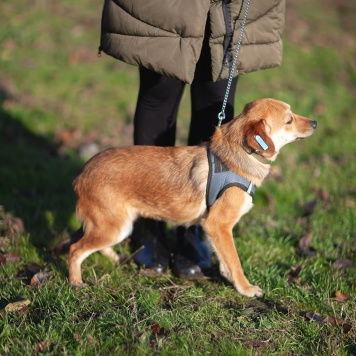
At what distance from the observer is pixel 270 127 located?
3539 millimetres

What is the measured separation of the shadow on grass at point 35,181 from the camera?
438 centimetres

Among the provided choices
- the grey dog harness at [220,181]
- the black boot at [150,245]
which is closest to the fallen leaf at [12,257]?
the black boot at [150,245]

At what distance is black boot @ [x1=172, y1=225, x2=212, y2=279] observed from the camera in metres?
3.76

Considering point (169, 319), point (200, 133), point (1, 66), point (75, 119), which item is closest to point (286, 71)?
point (75, 119)

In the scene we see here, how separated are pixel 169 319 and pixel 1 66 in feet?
19.9

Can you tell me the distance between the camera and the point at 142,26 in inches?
128

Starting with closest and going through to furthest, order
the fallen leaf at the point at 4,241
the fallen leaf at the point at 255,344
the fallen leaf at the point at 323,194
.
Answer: the fallen leaf at the point at 255,344
the fallen leaf at the point at 4,241
the fallen leaf at the point at 323,194

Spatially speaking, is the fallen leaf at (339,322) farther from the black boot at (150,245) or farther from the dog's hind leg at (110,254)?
the dog's hind leg at (110,254)

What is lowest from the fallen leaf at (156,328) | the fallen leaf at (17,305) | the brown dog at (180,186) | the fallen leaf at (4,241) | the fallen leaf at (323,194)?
the fallen leaf at (4,241)

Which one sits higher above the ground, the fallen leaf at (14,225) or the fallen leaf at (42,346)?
the fallen leaf at (42,346)

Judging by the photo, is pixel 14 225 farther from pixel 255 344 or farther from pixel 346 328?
pixel 346 328

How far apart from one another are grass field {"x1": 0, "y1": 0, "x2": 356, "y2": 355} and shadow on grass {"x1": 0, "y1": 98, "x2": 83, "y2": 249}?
0.02 metres

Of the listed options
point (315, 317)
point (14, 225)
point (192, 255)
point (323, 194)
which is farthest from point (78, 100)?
point (315, 317)

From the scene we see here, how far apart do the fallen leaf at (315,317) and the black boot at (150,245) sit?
1.15 metres
